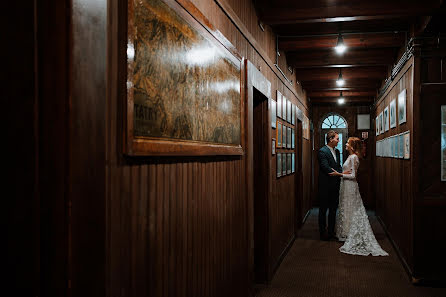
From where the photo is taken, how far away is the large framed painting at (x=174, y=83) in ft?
5.74

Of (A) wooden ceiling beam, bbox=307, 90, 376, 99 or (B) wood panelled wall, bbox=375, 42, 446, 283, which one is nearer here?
(B) wood panelled wall, bbox=375, 42, 446, 283

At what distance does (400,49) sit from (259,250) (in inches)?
155

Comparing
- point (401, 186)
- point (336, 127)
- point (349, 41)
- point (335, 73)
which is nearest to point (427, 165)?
point (401, 186)

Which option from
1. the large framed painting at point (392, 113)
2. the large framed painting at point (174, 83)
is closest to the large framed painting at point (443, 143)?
the large framed painting at point (392, 113)

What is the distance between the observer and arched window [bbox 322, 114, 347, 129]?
1342cm

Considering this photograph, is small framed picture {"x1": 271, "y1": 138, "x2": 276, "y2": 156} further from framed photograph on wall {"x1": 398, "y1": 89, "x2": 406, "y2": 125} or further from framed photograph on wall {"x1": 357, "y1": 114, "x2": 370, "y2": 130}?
framed photograph on wall {"x1": 357, "y1": 114, "x2": 370, "y2": 130}

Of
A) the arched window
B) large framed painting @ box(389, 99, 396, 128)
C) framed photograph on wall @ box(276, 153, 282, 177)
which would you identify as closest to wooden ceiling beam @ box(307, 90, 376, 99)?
the arched window

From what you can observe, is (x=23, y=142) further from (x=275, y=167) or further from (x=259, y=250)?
(x=275, y=167)

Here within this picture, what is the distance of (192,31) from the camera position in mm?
2434

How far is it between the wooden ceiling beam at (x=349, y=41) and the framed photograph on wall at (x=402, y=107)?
82 cm

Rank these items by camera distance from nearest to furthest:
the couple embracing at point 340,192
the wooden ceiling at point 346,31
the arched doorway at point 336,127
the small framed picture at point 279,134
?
the wooden ceiling at point 346,31, the small framed picture at point 279,134, the couple embracing at point 340,192, the arched doorway at point 336,127

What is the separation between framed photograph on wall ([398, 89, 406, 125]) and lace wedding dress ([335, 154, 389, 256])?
4.99 feet

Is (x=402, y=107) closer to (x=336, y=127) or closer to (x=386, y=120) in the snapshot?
(x=386, y=120)

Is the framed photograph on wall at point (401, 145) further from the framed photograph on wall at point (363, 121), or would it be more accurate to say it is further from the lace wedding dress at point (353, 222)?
the framed photograph on wall at point (363, 121)
